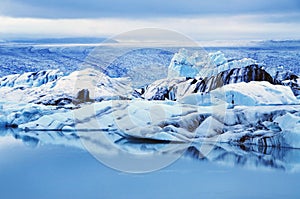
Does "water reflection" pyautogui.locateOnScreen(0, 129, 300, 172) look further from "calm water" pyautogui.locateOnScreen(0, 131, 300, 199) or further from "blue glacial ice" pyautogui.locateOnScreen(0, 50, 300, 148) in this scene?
"blue glacial ice" pyautogui.locateOnScreen(0, 50, 300, 148)

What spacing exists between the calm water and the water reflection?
0.04ft

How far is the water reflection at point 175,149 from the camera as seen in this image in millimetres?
6590

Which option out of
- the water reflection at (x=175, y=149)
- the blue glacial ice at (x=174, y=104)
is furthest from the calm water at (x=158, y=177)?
the blue glacial ice at (x=174, y=104)

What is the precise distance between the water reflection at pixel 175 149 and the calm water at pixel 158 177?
1cm

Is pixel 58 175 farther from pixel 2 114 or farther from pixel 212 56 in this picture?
pixel 212 56

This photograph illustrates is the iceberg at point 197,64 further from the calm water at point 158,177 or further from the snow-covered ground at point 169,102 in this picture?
the calm water at point 158,177

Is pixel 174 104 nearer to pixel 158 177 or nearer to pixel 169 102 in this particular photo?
pixel 169 102

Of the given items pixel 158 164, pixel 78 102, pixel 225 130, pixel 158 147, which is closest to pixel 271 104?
pixel 225 130

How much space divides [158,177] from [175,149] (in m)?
1.40

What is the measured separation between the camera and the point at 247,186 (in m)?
5.57

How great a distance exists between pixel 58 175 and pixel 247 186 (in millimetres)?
1832

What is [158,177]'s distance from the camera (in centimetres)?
589

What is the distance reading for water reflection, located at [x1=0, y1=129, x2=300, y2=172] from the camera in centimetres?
659

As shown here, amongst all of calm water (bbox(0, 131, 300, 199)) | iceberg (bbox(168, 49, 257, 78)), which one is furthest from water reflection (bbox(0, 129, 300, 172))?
iceberg (bbox(168, 49, 257, 78))
